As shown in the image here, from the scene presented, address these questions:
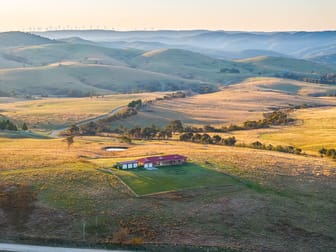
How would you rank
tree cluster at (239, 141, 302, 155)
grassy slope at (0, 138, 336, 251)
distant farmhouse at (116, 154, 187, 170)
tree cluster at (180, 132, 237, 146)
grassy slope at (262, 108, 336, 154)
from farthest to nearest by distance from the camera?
tree cluster at (180, 132, 237, 146)
grassy slope at (262, 108, 336, 154)
tree cluster at (239, 141, 302, 155)
distant farmhouse at (116, 154, 187, 170)
grassy slope at (0, 138, 336, 251)

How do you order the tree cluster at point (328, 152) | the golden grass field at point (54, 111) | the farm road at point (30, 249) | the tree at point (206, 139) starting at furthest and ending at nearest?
1. the golden grass field at point (54, 111)
2. the tree at point (206, 139)
3. the tree cluster at point (328, 152)
4. the farm road at point (30, 249)

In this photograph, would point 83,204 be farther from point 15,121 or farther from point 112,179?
point 15,121

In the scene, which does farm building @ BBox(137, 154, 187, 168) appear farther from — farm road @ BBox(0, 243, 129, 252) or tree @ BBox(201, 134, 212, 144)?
tree @ BBox(201, 134, 212, 144)

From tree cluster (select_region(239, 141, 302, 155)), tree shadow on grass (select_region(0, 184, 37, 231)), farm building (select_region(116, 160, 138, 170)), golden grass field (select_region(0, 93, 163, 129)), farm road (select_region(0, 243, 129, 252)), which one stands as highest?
golden grass field (select_region(0, 93, 163, 129))

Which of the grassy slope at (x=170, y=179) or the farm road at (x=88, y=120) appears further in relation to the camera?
the farm road at (x=88, y=120)

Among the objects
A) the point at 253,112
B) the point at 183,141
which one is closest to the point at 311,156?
the point at 183,141

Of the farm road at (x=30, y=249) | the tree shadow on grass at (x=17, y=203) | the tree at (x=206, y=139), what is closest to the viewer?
the farm road at (x=30, y=249)

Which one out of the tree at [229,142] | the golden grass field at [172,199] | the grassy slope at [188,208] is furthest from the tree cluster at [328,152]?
the grassy slope at [188,208]

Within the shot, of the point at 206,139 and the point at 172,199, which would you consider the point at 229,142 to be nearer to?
the point at 206,139

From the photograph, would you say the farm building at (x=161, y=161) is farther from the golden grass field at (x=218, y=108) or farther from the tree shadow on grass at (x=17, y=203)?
the golden grass field at (x=218, y=108)

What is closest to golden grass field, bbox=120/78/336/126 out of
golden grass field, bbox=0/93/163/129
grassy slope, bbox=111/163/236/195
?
golden grass field, bbox=0/93/163/129

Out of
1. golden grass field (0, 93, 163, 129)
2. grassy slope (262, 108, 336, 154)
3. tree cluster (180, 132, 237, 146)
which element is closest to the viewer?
grassy slope (262, 108, 336, 154)
